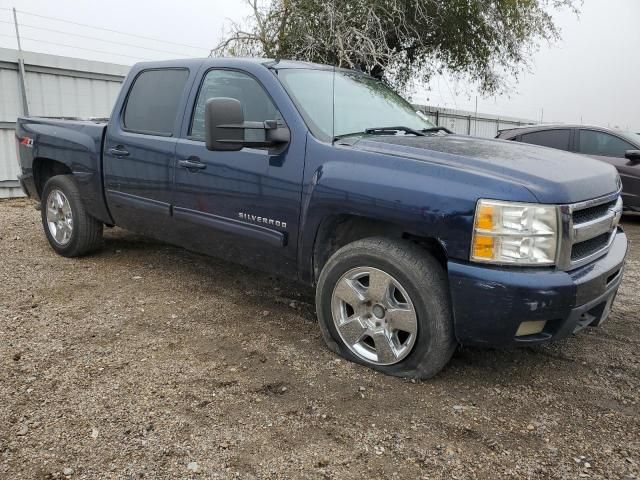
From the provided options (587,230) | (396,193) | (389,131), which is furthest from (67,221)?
(587,230)

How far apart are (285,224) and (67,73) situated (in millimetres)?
8271

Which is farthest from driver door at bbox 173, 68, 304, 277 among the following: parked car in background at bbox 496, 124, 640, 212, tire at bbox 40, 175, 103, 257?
parked car in background at bbox 496, 124, 640, 212

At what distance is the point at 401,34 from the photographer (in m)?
13.8

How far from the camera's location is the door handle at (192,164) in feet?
12.4

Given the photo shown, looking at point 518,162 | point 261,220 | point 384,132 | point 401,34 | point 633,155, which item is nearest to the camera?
point 518,162

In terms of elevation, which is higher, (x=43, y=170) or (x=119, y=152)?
(x=119, y=152)

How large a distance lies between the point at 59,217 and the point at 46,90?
17.6 ft

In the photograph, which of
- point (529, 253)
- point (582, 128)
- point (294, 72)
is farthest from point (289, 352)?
point (582, 128)

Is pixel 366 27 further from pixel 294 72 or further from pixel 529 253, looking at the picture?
pixel 529 253

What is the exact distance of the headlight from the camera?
252 cm

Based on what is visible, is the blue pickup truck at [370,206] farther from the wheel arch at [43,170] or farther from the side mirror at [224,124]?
the wheel arch at [43,170]

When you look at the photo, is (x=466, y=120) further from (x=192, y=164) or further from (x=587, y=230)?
(x=587, y=230)

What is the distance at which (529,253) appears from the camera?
2.54m

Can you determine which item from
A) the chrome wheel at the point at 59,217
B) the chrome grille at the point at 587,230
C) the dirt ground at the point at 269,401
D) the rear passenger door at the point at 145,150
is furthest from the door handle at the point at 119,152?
the chrome grille at the point at 587,230
